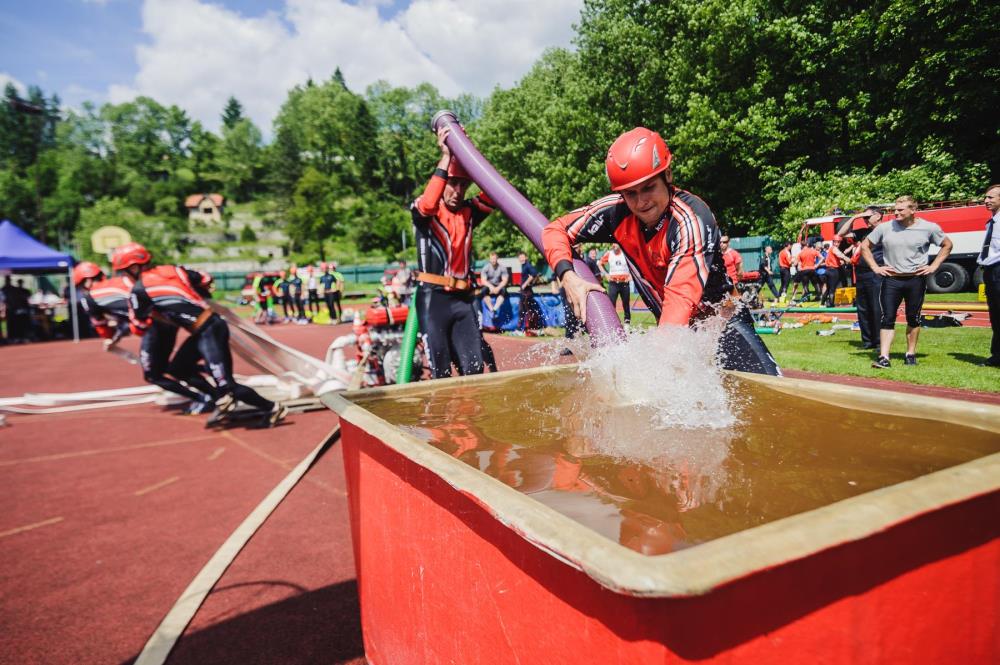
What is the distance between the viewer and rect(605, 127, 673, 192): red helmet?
7.55 ft

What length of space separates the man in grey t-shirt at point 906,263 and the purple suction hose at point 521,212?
5068mm

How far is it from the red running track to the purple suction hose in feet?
1.28

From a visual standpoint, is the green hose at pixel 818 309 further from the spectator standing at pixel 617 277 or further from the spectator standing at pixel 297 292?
the spectator standing at pixel 297 292

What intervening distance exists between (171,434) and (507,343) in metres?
6.78

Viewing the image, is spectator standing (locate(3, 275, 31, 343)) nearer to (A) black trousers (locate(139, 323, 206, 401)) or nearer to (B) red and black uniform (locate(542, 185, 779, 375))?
(A) black trousers (locate(139, 323, 206, 401))

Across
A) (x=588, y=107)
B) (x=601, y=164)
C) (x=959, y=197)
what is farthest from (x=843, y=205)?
(x=588, y=107)

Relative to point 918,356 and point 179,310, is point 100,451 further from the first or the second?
point 918,356

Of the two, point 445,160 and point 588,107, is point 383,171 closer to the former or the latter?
point 588,107

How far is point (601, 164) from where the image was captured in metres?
27.1

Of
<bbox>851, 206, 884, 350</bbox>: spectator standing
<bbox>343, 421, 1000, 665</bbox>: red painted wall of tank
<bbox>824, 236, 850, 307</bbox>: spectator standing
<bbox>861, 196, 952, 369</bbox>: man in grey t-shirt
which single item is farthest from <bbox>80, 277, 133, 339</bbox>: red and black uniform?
<bbox>824, 236, 850, 307</bbox>: spectator standing

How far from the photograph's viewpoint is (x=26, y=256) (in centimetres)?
1652

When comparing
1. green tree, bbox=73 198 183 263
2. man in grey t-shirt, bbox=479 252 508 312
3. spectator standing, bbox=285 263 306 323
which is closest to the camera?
man in grey t-shirt, bbox=479 252 508 312

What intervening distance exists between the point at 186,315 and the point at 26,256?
590 inches

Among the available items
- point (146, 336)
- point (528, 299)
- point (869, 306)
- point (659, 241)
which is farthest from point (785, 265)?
point (146, 336)
